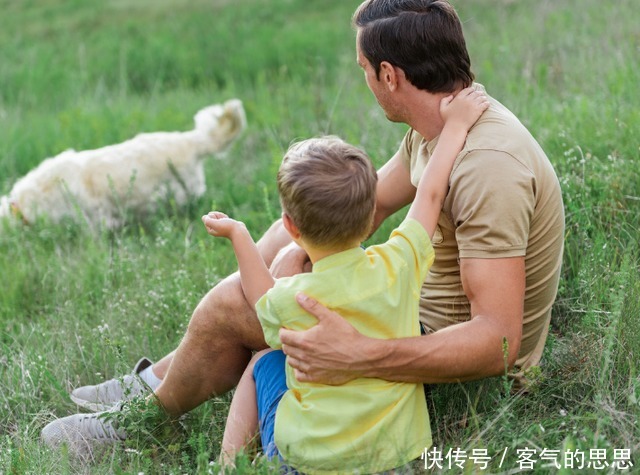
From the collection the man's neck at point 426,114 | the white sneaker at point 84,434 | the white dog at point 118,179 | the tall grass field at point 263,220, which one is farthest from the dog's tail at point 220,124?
the man's neck at point 426,114

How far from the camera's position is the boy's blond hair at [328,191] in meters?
2.37

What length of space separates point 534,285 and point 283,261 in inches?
33.6

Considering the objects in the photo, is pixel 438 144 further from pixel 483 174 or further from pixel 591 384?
pixel 591 384

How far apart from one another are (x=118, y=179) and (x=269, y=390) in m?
2.88

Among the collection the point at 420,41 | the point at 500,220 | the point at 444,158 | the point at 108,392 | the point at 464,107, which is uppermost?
the point at 420,41

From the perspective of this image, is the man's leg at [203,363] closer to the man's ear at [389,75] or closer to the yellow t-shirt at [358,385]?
the yellow t-shirt at [358,385]

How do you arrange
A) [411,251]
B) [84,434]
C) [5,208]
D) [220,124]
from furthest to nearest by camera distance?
[220,124]
[5,208]
[84,434]
[411,251]

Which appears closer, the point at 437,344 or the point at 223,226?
the point at 437,344

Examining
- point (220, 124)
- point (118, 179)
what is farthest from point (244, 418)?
point (220, 124)

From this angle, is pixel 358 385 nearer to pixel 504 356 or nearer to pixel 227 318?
pixel 504 356

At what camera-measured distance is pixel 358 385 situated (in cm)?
249

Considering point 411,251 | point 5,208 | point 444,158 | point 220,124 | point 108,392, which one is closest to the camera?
point 411,251

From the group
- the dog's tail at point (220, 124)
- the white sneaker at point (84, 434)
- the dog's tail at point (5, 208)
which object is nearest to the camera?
the white sneaker at point (84, 434)

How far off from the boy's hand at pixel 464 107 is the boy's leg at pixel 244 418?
934 mm
